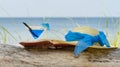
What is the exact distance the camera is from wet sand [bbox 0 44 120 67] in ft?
5.80

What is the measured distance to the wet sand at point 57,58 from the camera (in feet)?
5.80

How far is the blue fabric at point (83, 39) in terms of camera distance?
1.81 metres

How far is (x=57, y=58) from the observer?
5.85ft

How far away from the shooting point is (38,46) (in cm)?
184

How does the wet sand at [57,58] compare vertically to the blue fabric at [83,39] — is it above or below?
below

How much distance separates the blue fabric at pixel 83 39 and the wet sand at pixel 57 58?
1.1 inches

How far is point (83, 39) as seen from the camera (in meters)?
1.88

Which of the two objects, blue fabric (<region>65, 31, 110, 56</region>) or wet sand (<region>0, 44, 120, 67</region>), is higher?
blue fabric (<region>65, 31, 110, 56</region>)

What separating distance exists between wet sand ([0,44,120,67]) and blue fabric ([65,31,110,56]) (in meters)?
0.03

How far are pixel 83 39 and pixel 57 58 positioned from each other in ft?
0.65

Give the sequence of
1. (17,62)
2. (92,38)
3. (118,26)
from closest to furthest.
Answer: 1. (17,62)
2. (92,38)
3. (118,26)

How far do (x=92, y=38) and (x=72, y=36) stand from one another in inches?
4.7

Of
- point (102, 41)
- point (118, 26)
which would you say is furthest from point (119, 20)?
point (102, 41)

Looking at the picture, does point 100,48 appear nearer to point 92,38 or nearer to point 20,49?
point 92,38
